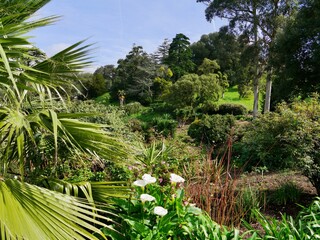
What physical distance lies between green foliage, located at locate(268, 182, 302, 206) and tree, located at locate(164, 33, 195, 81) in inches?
1068

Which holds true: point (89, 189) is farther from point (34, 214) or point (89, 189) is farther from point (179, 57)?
point (179, 57)

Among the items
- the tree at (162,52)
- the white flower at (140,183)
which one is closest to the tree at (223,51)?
the tree at (162,52)

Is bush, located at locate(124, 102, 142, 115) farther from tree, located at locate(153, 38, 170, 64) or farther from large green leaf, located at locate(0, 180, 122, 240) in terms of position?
large green leaf, located at locate(0, 180, 122, 240)

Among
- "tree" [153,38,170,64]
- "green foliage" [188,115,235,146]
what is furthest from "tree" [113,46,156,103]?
"green foliage" [188,115,235,146]

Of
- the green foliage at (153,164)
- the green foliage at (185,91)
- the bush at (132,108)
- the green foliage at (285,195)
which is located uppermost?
the green foliage at (185,91)

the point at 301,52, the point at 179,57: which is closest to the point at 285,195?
the point at 301,52

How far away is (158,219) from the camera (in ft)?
7.46

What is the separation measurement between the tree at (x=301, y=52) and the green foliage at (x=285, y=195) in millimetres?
9796

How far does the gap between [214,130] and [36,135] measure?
32.7 feet

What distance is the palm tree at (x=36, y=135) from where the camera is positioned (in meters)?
1.56

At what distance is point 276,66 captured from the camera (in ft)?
53.0

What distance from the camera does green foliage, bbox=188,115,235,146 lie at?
11993mm

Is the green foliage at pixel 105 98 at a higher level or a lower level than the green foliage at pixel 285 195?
higher

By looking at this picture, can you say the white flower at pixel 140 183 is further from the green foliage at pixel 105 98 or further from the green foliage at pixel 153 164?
the green foliage at pixel 105 98
